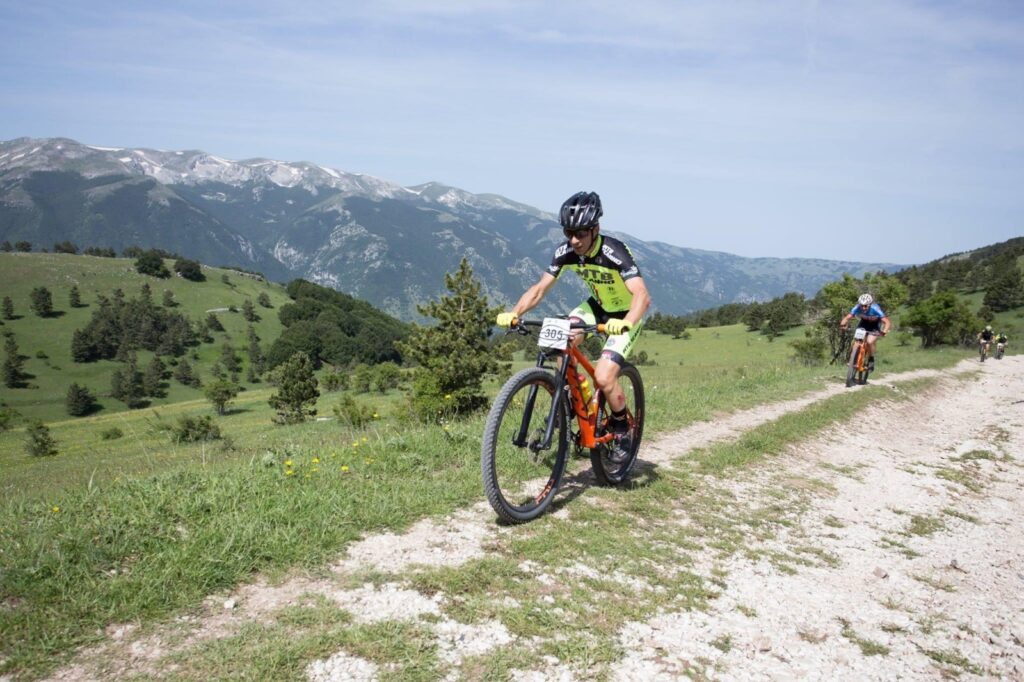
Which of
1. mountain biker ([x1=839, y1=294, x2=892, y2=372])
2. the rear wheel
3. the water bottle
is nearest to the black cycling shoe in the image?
the water bottle

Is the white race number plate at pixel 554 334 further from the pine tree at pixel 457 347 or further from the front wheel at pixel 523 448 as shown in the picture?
the pine tree at pixel 457 347

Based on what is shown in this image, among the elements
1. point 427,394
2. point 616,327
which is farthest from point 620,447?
point 427,394

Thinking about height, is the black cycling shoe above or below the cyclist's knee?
below

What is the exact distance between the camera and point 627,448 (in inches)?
295

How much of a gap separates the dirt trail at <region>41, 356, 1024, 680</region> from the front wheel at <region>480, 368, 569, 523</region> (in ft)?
1.22

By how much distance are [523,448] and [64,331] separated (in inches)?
8145

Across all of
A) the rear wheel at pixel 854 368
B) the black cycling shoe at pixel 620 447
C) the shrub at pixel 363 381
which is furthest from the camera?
the shrub at pixel 363 381

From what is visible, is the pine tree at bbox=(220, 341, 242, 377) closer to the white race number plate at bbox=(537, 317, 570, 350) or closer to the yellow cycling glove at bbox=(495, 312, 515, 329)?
the yellow cycling glove at bbox=(495, 312, 515, 329)

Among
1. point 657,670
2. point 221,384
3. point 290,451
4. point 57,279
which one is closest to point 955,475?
point 657,670

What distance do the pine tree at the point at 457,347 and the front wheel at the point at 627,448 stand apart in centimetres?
2769

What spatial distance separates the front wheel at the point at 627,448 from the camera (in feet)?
23.0

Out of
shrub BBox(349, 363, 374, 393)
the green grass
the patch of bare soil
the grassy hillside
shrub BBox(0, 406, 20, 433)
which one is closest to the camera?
the green grass

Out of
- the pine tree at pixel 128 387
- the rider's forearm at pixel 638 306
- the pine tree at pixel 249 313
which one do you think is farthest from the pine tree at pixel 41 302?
the rider's forearm at pixel 638 306

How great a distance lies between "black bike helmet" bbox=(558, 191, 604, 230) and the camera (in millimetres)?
6395
